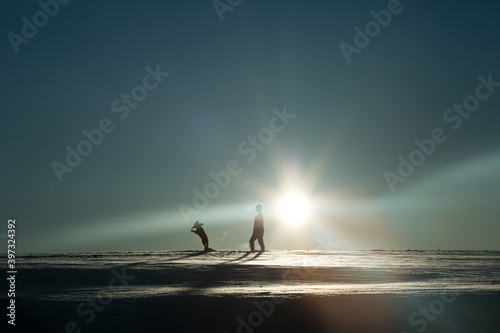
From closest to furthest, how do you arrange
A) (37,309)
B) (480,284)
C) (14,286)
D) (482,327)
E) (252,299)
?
(482,327)
(37,309)
(252,299)
(14,286)
(480,284)

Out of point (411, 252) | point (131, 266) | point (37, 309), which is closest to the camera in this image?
point (37, 309)

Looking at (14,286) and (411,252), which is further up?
(411,252)

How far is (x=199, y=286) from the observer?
12.6 meters

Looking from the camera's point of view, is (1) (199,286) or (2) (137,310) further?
(1) (199,286)

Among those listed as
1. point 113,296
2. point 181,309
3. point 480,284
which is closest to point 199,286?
point 113,296

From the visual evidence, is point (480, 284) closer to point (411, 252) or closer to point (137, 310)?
Answer: point (137, 310)

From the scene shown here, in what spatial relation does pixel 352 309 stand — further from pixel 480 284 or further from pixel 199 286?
pixel 480 284

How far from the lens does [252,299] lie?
1051cm

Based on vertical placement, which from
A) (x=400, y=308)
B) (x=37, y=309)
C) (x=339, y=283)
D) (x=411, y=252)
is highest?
(x=411, y=252)

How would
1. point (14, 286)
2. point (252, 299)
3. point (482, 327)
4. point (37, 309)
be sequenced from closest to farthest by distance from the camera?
point (482, 327) → point (37, 309) → point (252, 299) → point (14, 286)

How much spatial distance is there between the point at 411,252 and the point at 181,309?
66.3 feet

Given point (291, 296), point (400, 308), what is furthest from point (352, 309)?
point (291, 296)

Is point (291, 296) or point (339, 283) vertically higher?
point (339, 283)

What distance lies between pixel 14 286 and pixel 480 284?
29.2ft
